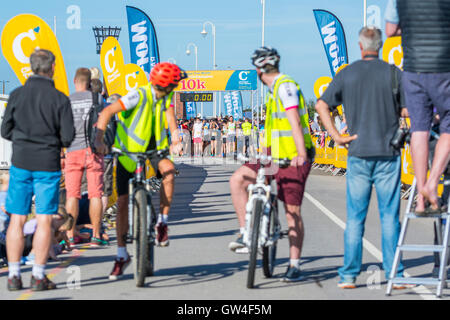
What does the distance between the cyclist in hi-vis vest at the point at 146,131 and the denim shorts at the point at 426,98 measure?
202 centimetres

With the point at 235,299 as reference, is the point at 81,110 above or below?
above

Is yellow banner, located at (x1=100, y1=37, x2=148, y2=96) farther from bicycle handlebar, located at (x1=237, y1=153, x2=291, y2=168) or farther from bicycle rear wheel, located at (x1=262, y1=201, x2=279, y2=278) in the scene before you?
bicycle rear wheel, located at (x1=262, y1=201, x2=279, y2=278)

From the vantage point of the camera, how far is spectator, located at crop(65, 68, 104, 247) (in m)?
9.82

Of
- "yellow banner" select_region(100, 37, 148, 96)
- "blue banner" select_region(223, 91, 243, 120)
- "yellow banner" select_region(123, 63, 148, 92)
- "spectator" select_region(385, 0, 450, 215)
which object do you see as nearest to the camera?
"spectator" select_region(385, 0, 450, 215)

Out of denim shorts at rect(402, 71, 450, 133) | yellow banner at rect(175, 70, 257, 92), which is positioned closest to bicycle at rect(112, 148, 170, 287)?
denim shorts at rect(402, 71, 450, 133)

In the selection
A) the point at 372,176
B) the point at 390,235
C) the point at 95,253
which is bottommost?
the point at 95,253

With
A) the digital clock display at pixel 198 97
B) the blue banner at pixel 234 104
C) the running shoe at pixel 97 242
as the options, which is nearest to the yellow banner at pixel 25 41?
the running shoe at pixel 97 242

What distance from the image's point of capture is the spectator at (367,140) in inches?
272

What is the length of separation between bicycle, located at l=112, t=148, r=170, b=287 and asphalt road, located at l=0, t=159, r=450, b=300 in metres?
0.21

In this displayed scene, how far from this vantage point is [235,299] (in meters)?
6.55
